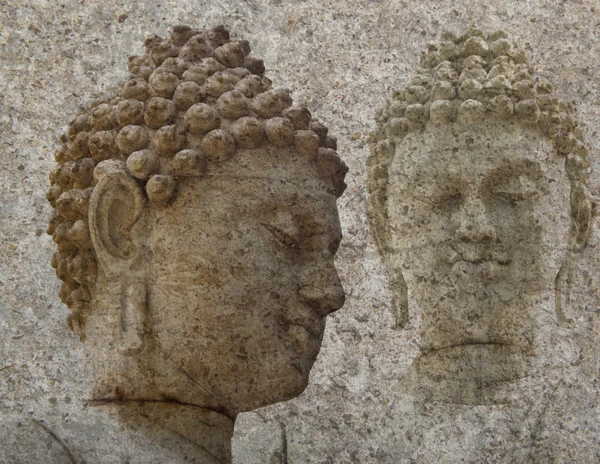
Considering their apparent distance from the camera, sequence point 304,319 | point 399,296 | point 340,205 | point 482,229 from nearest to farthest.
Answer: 1. point 304,319
2. point 482,229
3. point 399,296
4. point 340,205

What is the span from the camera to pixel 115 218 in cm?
297

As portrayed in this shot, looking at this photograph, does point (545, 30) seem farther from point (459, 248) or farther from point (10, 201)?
point (10, 201)

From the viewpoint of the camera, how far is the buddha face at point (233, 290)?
2.89 metres

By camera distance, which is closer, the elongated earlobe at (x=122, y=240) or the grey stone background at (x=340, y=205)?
the elongated earlobe at (x=122, y=240)

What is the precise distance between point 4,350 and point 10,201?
650 millimetres

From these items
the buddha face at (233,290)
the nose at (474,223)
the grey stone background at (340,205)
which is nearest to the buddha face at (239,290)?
the buddha face at (233,290)

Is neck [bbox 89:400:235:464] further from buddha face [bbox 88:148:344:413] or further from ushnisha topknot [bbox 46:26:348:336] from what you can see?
ushnisha topknot [bbox 46:26:348:336]

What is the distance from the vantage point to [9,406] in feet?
14.1

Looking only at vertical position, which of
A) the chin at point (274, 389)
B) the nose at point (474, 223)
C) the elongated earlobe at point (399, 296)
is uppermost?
the nose at point (474, 223)

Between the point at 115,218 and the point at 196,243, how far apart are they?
0.25 metres

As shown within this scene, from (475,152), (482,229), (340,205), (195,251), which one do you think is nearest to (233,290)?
(195,251)

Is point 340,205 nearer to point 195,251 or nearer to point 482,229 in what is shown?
point 482,229

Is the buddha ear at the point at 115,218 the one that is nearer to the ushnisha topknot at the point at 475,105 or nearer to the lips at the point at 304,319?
the lips at the point at 304,319

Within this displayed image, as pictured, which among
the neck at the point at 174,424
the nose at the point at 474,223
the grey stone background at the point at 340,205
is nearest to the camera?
the neck at the point at 174,424
